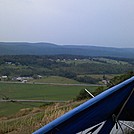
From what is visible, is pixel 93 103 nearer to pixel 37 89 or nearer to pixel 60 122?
pixel 60 122

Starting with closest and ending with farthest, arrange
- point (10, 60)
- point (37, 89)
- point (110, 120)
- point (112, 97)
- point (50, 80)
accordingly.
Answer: point (112, 97)
point (110, 120)
point (37, 89)
point (50, 80)
point (10, 60)

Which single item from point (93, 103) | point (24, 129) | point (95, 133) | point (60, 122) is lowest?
point (24, 129)

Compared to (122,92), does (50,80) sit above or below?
below

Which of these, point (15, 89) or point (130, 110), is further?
point (15, 89)

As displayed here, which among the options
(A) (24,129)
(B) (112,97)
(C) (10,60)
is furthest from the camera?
(C) (10,60)

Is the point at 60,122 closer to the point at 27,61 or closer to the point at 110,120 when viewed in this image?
the point at 110,120

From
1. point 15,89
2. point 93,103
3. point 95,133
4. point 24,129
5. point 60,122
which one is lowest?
point 15,89

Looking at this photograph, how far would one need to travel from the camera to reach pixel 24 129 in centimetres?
848

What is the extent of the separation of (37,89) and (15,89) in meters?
4.06

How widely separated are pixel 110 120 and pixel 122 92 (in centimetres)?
50

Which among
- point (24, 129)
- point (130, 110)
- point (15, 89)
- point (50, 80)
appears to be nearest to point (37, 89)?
point (15, 89)

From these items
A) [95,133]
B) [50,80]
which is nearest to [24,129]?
[95,133]

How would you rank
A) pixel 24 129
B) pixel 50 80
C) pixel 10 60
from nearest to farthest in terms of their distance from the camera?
pixel 24 129, pixel 50 80, pixel 10 60

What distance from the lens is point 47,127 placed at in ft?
11.4
